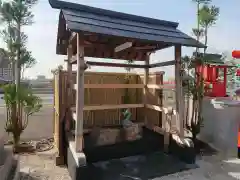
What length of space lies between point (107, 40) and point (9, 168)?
2.99 meters

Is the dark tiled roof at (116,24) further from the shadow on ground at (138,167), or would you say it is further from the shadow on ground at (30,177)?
the shadow on ground at (30,177)

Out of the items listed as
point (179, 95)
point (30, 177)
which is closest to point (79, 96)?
point (30, 177)

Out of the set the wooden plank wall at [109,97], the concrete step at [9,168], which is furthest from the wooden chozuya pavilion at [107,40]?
the concrete step at [9,168]

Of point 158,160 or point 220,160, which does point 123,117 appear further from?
point 220,160

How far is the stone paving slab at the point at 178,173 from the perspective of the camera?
10.3 feet

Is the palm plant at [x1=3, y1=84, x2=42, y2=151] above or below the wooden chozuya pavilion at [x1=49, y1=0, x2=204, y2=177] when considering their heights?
below

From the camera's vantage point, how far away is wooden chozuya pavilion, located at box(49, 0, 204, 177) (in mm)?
2959

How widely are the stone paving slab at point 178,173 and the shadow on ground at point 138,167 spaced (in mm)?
100

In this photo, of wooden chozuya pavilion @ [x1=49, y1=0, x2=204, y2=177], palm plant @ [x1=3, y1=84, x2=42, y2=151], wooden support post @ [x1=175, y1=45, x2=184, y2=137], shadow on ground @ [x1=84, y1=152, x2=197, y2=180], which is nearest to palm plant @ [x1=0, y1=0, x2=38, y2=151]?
palm plant @ [x1=3, y1=84, x2=42, y2=151]

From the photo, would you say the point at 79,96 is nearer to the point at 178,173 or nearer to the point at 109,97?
the point at 109,97

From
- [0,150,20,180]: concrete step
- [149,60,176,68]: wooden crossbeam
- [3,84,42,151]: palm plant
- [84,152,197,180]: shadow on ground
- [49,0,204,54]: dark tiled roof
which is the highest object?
[49,0,204,54]: dark tiled roof

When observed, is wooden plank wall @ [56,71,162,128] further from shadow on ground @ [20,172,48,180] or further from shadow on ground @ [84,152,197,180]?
shadow on ground @ [20,172,48,180]

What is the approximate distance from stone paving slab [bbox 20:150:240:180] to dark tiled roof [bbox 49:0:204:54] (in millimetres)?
2270

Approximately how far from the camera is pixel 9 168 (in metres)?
2.76
